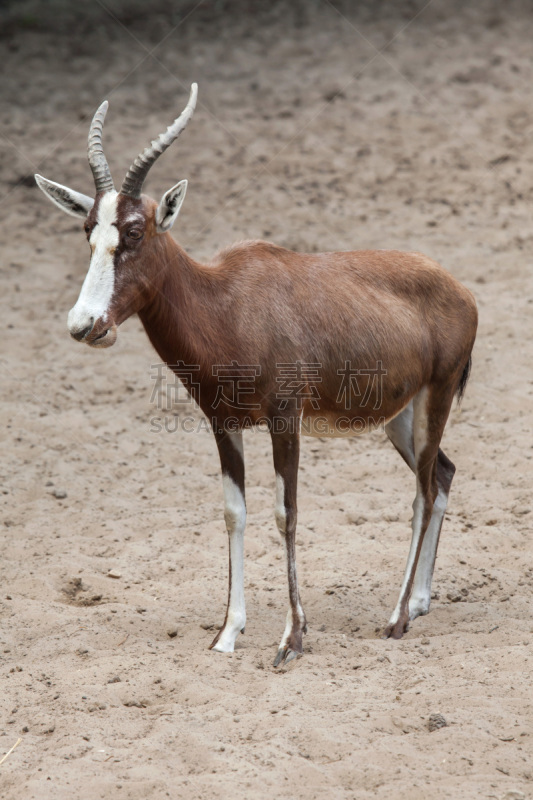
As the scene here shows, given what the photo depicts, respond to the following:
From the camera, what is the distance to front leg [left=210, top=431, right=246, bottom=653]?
5480 mm

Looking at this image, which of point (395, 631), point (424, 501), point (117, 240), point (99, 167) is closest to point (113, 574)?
point (395, 631)

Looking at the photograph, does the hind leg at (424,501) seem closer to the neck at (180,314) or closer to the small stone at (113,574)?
the neck at (180,314)

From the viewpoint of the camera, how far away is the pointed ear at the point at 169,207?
4902mm

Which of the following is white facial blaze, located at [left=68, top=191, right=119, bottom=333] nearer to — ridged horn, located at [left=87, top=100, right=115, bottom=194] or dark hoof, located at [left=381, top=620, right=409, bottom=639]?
ridged horn, located at [left=87, top=100, right=115, bottom=194]

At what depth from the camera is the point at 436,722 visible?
4297 millimetres

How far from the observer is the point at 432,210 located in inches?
438

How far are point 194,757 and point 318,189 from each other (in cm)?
878

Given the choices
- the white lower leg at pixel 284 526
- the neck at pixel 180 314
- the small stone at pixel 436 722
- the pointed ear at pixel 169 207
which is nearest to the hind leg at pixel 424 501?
the white lower leg at pixel 284 526

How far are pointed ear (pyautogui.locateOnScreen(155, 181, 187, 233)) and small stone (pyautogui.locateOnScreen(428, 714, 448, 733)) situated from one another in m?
2.88

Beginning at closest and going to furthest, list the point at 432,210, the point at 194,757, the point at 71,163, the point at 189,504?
the point at 194,757 → the point at 189,504 → the point at 432,210 → the point at 71,163

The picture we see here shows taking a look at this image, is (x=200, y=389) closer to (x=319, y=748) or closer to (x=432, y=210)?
(x=319, y=748)

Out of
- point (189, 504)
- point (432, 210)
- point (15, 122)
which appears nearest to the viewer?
point (189, 504)

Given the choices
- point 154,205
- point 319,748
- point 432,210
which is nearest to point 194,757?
point 319,748

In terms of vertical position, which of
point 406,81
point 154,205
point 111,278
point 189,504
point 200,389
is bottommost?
point 189,504
